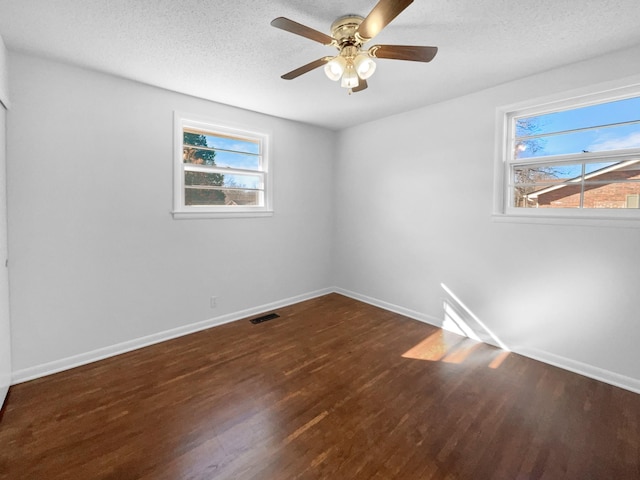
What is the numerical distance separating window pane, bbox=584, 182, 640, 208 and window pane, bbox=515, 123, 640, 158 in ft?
0.97

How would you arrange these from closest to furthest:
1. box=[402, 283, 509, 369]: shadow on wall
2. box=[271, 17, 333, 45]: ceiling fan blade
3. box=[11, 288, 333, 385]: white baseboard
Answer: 1. box=[271, 17, 333, 45]: ceiling fan blade
2. box=[11, 288, 333, 385]: white baseboard
3. box=[402, 283, 509, 369]: shadow on wall

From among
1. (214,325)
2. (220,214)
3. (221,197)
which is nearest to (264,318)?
(214,325)

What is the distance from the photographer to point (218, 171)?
336 cm

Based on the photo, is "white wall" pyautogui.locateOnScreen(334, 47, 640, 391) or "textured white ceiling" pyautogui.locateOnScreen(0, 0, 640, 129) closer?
"textured white ceiling" pyautogui.locateOnScreen(0, 0, 640, 129)

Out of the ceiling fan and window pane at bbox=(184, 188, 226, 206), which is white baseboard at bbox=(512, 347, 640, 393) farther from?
window pane at bbox=(184, 188, 226, 206)

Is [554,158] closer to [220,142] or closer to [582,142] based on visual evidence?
[582,142]

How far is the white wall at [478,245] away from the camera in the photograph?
2287mm

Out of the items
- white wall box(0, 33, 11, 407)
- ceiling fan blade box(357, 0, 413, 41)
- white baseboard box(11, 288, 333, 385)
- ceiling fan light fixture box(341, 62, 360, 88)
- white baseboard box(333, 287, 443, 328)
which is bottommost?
white baseboard box(11, 288, 333, 385)

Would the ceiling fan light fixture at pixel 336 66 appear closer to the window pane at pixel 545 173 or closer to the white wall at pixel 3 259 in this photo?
the window pane at pixel 545 173

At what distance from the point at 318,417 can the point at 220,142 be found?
3.00 m

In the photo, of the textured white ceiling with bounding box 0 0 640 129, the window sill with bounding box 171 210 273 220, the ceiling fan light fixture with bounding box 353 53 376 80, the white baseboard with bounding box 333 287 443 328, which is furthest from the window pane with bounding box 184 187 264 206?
the ceiling fan light fixture with bounding box 353 53 376 80

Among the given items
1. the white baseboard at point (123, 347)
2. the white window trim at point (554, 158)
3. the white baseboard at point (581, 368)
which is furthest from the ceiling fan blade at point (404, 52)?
the white baseboard at point (123, 347)

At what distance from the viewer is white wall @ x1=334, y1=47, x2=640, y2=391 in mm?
2287

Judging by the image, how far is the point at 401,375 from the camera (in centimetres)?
239
